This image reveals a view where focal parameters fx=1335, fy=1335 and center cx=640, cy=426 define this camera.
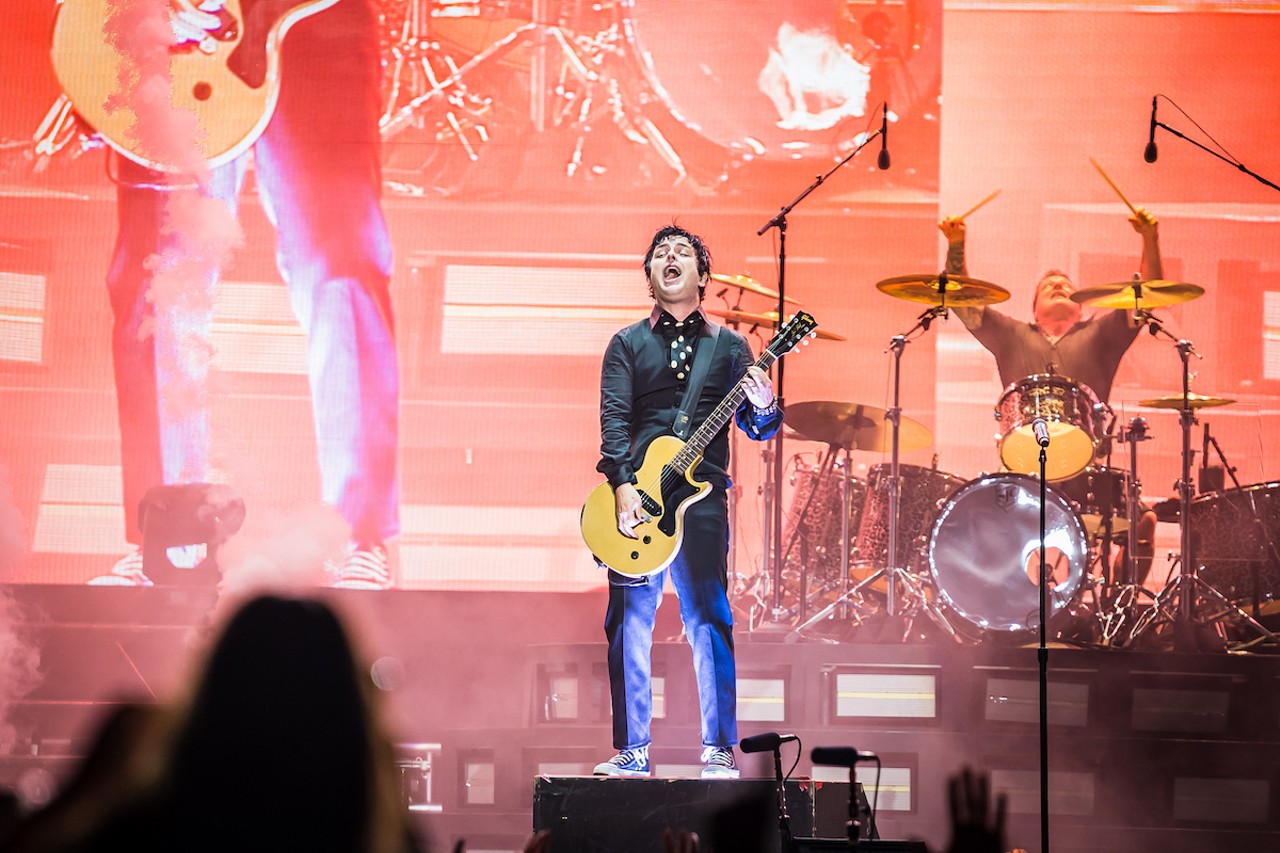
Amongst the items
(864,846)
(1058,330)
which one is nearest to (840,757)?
(864,846)

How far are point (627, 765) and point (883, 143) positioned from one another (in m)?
3.78

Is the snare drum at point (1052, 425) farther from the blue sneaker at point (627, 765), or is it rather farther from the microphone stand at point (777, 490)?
the blue sneaker at point (627, 765)

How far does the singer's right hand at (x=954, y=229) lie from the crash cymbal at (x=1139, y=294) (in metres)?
0.68

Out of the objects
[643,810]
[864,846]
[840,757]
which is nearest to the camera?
[840,757]

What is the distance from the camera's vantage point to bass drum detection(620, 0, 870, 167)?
7453 millimetres

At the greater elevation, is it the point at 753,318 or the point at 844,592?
the point at 753,318

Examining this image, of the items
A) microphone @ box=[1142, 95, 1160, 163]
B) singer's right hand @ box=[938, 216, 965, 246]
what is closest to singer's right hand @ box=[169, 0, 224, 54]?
singer's right hand @ box=[938, 216, 965, 246]

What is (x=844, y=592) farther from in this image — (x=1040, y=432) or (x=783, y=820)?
(x=783, y=820)

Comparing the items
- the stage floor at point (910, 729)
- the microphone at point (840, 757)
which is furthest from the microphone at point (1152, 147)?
the microphone at point (840, 757)

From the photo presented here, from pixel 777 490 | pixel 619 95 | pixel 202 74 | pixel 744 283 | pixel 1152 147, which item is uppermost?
pixel 202 74

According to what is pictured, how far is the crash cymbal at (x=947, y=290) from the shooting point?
6863 mm

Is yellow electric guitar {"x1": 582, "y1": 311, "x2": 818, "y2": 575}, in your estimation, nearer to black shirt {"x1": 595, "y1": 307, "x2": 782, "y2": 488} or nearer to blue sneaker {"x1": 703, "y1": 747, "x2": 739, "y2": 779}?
black shirt {"x1": 595, "y1": 307, "x2": 782, "y2": 488}

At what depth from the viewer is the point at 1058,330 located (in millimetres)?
7449

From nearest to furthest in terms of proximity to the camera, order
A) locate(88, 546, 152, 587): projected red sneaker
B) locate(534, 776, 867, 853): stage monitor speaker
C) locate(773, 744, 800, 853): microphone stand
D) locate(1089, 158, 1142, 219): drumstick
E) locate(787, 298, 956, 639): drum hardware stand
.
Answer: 1. locate(773, 744, 800, 853): microphone stand
2. locate(534, 776, 867, 853): stage monitor speaker
3. locate(787, 298, 956, 639): drum hardware stand
4. locate(88, 546, 152, 587): projected red sneaker
5. locate(1089, 158, 1142, 219): drumstick
